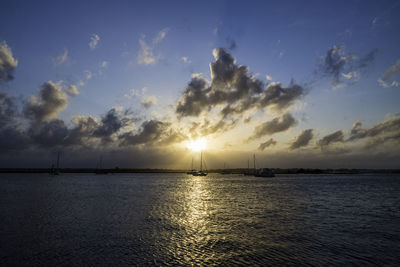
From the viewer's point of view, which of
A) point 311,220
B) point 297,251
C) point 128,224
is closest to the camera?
point 297,251

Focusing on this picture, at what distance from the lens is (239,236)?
23.1 metres

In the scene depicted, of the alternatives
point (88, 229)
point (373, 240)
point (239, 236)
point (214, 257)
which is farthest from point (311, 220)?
point (88, 229)

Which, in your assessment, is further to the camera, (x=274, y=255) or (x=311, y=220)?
(x=311, y=220)

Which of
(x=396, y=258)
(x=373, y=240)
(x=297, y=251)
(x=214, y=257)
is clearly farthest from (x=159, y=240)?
(x=373, y=240)

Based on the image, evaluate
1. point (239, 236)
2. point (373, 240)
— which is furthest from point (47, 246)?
point (373, 240)

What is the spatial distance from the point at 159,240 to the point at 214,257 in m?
6.80

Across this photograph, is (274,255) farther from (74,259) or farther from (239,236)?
(74,259)

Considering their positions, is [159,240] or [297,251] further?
[159,240]

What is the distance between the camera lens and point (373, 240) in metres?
22.2

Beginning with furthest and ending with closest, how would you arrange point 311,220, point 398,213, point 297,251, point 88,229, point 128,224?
point 398,213 < point 311,220 < point 128,224 < point 88,229 < point 297,251

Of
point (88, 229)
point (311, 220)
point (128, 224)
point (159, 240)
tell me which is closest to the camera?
point (159, 240)

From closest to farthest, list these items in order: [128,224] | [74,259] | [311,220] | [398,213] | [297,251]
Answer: [74,259] → [297,251] → [128,224] → [311,220] → [398,213]

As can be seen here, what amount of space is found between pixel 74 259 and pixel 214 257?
407 inches

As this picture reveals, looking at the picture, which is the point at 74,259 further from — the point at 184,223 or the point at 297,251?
the point at 297,251
